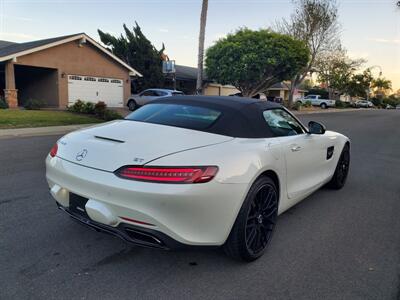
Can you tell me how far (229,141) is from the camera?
301 cm

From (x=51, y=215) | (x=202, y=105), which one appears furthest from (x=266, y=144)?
(x=51, y=215)

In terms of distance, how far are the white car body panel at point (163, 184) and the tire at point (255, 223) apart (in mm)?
104

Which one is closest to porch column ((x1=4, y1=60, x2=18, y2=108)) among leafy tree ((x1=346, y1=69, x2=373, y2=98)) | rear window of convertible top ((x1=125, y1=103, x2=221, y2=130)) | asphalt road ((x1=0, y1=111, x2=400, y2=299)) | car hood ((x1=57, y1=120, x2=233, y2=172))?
asphalt road ((x1=0, y1=111, x2=400, y2=299))

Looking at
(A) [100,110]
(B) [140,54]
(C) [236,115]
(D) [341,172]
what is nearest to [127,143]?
(C) [236,115]

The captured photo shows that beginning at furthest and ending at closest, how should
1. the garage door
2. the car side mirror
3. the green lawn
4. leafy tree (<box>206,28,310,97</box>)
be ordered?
leafy tree (<box>206,28,310,97</box>) < the garage door < the green lawn < the car side mirror

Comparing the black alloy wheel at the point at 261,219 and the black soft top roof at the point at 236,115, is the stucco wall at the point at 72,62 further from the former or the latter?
the black alloy wheel at the point at 261,219

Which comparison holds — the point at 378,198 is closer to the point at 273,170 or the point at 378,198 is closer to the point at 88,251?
the point at 273,170

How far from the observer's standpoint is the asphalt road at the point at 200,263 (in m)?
2.68

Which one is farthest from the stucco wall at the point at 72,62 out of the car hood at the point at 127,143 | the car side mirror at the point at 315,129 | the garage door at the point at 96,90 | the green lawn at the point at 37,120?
the car side mirror at the point at 315,129

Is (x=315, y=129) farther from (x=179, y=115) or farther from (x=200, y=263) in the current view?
(x=200, y=263)

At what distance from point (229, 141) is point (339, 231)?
75.5 inches

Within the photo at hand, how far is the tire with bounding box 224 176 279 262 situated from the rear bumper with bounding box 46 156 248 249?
4.7 inches

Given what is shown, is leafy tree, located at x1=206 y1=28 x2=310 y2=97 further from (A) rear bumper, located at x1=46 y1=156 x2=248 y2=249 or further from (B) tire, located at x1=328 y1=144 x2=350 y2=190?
(A) rear bumper, located at x1=46 y1=156 x2=248 y2=249

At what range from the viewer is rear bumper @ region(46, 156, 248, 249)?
250cm
